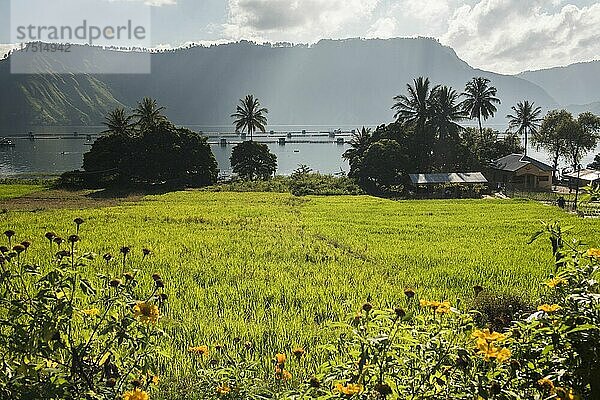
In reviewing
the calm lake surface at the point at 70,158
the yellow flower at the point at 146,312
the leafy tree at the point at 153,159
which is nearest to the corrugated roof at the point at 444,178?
the leafy tree at the point at 153,159

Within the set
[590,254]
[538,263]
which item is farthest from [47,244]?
[590,254]

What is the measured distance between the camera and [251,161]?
1523 inches

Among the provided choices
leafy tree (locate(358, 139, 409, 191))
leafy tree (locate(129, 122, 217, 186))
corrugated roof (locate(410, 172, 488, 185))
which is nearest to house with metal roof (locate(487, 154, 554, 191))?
corrugated roof (locate(410, 172, 488, 185))

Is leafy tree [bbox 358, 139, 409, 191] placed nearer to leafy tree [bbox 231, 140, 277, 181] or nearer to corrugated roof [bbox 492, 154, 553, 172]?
corrugated roof [bbox 492, 154, 553, 172]

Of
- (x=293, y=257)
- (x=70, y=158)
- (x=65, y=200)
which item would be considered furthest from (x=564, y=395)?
(x=70, y=158)

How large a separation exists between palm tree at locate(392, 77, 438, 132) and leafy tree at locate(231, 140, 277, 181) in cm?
1086

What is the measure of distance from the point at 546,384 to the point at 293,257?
31.9 feet

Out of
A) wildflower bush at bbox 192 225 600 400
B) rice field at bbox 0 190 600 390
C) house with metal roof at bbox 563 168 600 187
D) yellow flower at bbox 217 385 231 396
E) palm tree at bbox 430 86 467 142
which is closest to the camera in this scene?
wildflower bush at bbox 192 225 600 400

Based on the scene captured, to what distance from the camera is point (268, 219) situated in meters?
18.1

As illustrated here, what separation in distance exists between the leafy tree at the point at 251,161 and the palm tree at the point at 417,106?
1086 cm

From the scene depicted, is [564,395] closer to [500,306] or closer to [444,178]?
[500,306]

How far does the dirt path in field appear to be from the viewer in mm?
21995

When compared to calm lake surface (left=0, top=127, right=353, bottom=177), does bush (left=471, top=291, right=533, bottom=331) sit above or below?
below

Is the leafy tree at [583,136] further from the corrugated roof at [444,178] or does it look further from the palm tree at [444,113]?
the corrugated roof at [444,178]
